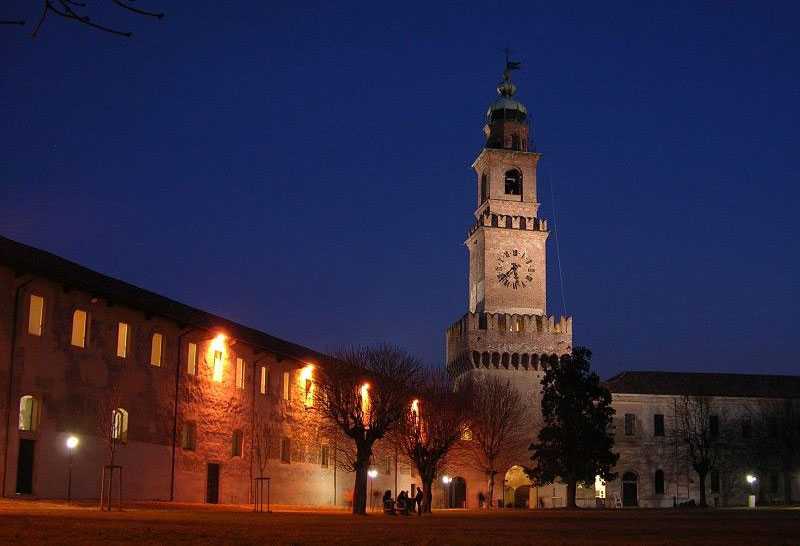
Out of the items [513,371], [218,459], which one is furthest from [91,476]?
[513,371]

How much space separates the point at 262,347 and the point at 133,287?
785cm

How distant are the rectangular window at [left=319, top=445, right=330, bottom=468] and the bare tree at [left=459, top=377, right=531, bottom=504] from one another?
2246cm

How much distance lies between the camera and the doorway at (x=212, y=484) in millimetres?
46969

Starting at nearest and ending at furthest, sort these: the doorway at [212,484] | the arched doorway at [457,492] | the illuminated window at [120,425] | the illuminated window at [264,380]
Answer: the illuminated window at [120,425] → the doorway at [212,484] → the illuminated window at [264,380] → the arched doorway at [457,492]

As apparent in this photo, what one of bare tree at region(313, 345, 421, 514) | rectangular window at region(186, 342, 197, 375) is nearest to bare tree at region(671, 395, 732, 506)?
bare tree at region(313, 345, 421, 514)

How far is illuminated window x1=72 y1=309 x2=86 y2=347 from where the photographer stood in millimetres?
38812

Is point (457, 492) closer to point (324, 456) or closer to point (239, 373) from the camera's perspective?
point (324, 456)

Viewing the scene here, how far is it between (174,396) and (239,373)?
235 inches

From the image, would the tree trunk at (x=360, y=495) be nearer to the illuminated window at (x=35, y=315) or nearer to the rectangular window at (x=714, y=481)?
the illuminated window at (x=35, y=315)

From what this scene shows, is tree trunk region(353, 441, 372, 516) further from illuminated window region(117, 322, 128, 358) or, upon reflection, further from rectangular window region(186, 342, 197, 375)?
illuminated window region(117, 322, 128, 358)

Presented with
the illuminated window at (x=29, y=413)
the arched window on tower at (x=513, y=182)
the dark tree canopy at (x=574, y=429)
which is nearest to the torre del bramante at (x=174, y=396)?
the illuminated window at (x=29, y=413)

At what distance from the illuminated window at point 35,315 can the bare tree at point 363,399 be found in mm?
14326

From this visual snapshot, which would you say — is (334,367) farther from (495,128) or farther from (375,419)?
(495,128)

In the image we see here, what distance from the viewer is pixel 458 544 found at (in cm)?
1917
